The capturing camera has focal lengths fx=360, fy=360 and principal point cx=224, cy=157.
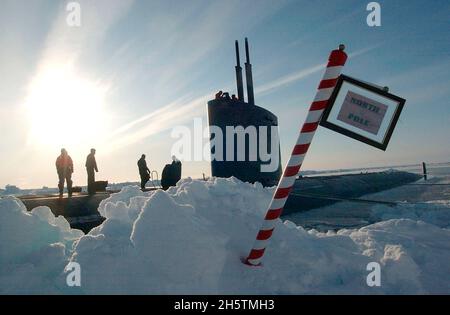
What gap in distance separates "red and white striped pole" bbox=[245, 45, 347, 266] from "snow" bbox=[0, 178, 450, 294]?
18.2 inches

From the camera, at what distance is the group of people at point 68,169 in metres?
12.9

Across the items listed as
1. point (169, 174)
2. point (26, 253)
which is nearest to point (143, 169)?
point (169, 174)

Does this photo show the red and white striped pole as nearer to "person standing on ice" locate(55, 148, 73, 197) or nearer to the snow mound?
the snow mound

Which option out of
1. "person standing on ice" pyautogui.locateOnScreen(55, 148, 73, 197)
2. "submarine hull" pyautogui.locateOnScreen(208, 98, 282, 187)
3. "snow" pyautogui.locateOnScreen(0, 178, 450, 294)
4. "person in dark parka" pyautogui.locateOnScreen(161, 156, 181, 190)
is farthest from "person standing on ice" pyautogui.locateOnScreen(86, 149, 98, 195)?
"snow" pyautogui.locateOnScreen(0, 178, 450, 294)

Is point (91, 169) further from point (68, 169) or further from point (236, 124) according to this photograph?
point (236, 124)

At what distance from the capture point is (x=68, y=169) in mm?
13125

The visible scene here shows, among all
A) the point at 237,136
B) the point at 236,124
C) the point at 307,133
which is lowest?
the point at 307,133

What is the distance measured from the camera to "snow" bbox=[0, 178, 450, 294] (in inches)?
121

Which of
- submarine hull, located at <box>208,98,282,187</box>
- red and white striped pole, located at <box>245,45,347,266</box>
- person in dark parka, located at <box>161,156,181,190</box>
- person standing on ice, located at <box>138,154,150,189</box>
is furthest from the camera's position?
person standing on ice, located at <box>138,154,150,189</box>

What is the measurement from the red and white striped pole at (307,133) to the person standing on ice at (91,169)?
1135cm

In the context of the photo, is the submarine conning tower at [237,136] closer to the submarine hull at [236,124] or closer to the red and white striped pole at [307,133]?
the submarine hull at [236,124]

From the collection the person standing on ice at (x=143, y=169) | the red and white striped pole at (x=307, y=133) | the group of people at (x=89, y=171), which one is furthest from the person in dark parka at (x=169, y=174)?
the red and white striped pole at (x=307, y=133)

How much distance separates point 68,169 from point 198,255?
11361 millimetres

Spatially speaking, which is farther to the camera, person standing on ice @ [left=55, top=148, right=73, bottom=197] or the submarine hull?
person standing on ice @ [left=55, top=148, right=73, bottom=197]
